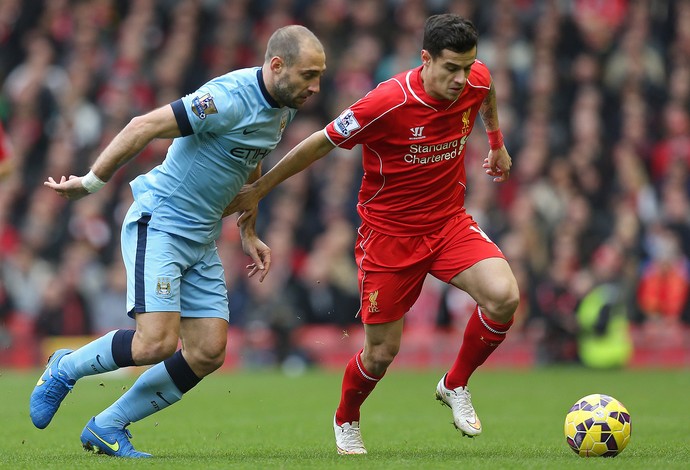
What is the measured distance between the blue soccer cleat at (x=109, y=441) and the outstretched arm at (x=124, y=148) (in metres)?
1.52

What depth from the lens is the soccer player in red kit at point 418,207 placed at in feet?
25.8

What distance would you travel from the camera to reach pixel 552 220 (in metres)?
17.6

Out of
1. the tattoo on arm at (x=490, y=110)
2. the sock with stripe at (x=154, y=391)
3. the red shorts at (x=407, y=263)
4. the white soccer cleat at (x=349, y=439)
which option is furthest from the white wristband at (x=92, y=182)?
the tattoo on arm at (x=490, y=110)

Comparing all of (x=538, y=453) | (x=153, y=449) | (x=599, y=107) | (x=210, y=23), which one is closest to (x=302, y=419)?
(x=153, y=449)

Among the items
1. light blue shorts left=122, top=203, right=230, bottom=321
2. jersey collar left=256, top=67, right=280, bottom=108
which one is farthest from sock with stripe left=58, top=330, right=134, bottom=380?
jersey collar left=256, top=67, right=280, bottom=108

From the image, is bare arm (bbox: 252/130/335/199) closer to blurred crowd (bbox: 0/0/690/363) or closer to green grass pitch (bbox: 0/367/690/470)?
green grass pitch (bbox: 0/367/690/470)

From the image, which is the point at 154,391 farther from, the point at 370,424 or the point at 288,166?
the point at 370,424

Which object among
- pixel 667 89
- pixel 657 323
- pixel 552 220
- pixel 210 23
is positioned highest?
pixel 210 23

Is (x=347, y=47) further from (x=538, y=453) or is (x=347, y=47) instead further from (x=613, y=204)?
(x=538, y=453)

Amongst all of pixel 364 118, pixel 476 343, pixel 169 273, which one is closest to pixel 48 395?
pixel 169 273

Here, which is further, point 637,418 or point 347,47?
point 347,47

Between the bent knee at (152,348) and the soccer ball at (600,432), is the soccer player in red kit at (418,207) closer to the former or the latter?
the soccer ball at (600,432)

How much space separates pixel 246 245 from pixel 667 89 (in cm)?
1245

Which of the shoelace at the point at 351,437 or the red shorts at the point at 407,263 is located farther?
the shoelace at the point at 351,437
